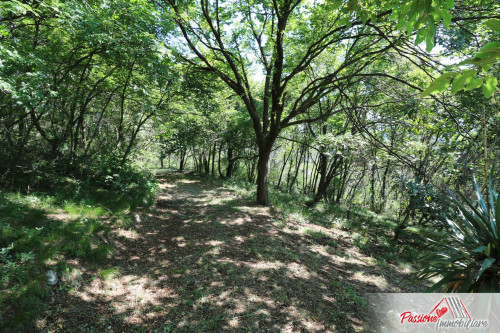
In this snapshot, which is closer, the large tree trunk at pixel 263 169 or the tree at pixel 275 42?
the tree at pixel 275 42

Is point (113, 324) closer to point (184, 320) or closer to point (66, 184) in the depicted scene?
point (184, 320)

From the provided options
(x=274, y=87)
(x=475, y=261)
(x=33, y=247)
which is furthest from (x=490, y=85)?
(x=274, y=87)

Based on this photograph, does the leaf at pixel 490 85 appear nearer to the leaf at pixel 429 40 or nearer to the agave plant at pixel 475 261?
the leaf at pixel 429 40

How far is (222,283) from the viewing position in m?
3.64

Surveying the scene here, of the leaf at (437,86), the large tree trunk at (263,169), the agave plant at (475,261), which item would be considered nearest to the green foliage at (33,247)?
the leaf at (437,86)

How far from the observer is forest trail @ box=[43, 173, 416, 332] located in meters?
2.92

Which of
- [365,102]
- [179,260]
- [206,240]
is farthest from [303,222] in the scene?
[365,102]

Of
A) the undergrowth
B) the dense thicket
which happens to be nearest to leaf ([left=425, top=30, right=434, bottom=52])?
the dense thicket

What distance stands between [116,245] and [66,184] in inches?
122

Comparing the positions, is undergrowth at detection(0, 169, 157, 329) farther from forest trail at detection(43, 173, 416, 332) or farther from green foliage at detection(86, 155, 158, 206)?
forest trail at detection(43, 173, 416, 332)

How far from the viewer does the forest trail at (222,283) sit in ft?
9.59

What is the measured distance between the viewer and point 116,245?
465cm

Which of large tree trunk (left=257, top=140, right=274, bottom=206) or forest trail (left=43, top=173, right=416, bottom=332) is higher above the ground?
large tree trunk (left=257, top=140, right=274, bottom=206)

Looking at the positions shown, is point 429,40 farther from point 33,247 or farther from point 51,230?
point 51,230
